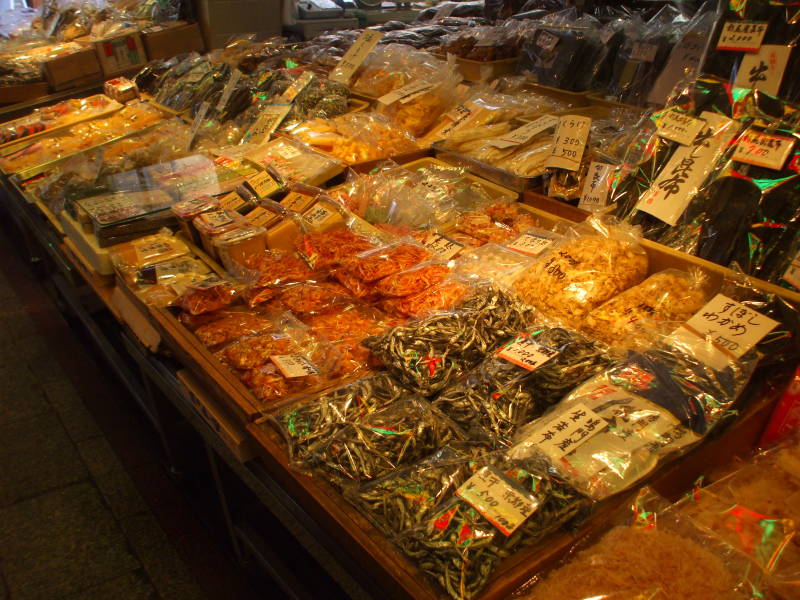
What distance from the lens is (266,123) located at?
9.29 feet

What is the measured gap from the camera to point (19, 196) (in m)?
2.86

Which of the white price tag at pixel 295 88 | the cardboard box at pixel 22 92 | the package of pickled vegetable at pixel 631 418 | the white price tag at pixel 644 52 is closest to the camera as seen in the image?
the package of pickled vegetable at pixel 631 418

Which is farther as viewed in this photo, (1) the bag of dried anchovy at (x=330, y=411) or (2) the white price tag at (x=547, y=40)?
(2) the white price tag at (x=547, y=40)

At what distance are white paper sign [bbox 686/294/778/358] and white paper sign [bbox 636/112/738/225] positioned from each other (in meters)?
0.38

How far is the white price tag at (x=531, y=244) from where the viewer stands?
1688 millimetres

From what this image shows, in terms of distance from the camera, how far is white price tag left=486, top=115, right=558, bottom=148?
2.22 m

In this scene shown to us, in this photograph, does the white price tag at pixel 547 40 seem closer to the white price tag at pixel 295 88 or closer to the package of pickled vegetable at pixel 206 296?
the white price tag at pixel 295 88

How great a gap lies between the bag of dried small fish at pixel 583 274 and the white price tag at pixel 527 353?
211 mm

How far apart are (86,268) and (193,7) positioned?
10.5 feet

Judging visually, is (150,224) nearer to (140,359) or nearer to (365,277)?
(140,359)

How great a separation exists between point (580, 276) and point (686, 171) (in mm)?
464

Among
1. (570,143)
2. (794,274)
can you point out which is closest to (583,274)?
(794,274)

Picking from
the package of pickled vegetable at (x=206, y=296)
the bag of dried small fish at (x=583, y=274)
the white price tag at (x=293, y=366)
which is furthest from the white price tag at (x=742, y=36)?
the package of pickled vegetable at (x=206, y=296)

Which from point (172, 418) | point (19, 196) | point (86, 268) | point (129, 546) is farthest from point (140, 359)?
point (19, 196)
